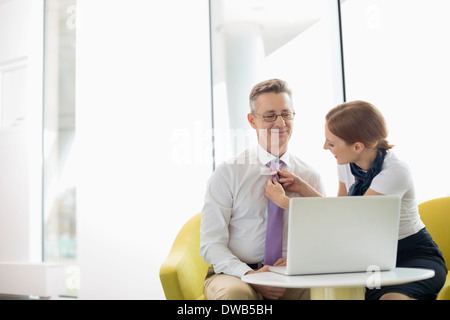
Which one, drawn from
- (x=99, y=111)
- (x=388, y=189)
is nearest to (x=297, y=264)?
(x=388, y=189)

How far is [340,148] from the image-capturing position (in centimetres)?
197

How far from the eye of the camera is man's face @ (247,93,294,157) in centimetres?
214

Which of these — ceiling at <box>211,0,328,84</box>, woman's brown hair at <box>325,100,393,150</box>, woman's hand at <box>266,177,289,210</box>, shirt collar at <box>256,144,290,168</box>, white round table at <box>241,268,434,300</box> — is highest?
ceiling at <box>211,0,328,84</box>

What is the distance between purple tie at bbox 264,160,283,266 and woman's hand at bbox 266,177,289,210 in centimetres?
7

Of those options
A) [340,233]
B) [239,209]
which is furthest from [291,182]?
[340,233]

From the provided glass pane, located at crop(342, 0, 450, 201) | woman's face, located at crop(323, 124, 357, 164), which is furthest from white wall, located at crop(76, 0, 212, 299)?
woman's face, located at crop(323, 124, 357, 164)

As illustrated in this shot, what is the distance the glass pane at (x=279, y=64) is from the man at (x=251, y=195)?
4.48 feet

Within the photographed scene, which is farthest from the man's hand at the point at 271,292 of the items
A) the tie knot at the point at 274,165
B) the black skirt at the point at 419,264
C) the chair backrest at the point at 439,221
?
the chair backrest at the point at 439,221

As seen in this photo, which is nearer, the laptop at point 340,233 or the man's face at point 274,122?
the laptop at point 340,233

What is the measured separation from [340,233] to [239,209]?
0.69 m

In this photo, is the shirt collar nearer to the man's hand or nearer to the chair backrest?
the man's hand

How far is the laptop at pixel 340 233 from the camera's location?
1.51 meters

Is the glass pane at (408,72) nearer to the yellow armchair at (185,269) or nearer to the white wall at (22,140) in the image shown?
the yellow armchair at (185,269)

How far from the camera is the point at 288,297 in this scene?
2.07m
